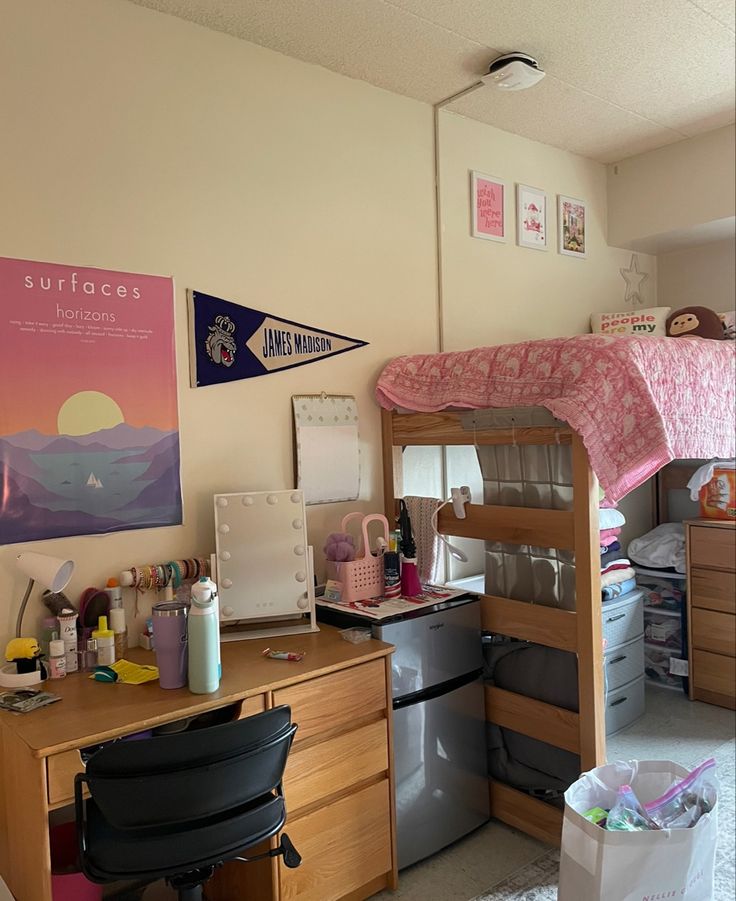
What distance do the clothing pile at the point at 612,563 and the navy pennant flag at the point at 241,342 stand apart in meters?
1.42

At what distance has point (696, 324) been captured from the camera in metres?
3.28

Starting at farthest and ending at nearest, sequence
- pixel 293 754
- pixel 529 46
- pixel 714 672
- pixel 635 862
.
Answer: pixel 714 672, pixel 529 46, pixel 293 754, pixel 635 862

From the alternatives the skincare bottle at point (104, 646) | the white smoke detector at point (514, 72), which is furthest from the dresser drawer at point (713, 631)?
the skincare bottle at point (104, 646)

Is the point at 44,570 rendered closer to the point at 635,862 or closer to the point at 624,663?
the point at 635,862

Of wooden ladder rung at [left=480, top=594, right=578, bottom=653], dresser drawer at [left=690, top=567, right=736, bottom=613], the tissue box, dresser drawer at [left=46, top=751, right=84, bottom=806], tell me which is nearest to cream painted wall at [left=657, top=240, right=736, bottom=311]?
the tissue box

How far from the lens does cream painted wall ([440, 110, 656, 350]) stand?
3.11 m

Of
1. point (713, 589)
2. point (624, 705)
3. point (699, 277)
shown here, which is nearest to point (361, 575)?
point (624, 705)

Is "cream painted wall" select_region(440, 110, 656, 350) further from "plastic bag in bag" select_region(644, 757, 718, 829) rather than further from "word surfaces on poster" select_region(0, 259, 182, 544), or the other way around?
"plastic bag in bag" select_region(644, 757, 718, 829)

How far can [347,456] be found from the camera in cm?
274

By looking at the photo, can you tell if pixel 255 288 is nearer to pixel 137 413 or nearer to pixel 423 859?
pixel 137 413

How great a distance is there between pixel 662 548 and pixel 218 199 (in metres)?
2.60

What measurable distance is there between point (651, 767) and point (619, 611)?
1118 mm

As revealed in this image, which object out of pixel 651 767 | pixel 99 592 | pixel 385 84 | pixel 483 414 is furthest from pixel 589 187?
pixel 99 592

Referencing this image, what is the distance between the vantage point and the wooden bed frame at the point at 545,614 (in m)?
2.18
